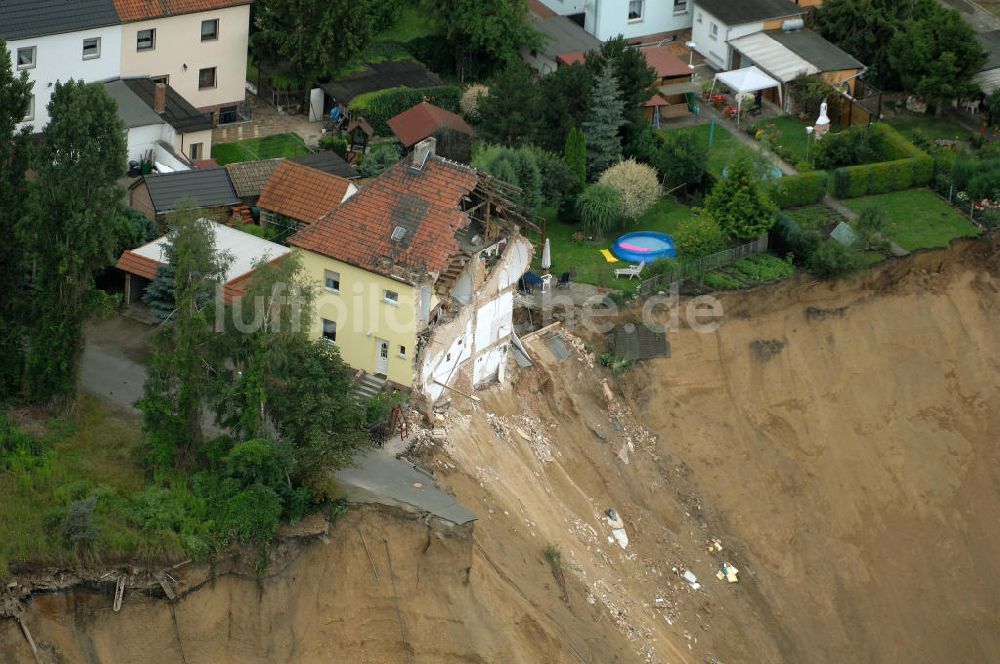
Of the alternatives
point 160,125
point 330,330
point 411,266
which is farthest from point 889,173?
point 160,125

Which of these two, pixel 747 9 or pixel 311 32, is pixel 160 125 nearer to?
pixel 311 32

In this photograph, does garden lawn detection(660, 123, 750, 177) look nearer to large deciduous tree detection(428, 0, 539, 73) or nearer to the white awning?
the white awning

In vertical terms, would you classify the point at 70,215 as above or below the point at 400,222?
above

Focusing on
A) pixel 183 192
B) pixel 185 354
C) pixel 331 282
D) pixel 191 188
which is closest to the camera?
pixel 185 354

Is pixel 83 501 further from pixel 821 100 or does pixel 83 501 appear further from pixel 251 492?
pixel 821 100

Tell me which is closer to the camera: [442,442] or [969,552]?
[442,442]

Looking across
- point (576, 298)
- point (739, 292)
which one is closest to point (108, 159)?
point (576, 298)
